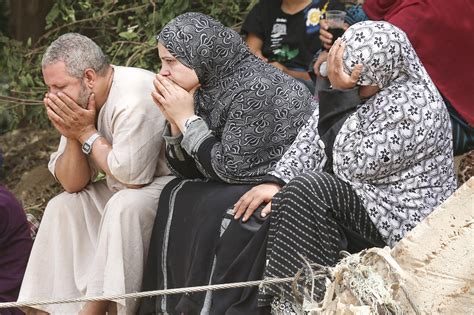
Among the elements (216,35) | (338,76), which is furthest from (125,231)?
(338,76)

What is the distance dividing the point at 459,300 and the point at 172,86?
1965 millimetres

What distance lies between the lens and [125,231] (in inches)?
167

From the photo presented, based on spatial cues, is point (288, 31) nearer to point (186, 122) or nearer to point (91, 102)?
point (91, 102)

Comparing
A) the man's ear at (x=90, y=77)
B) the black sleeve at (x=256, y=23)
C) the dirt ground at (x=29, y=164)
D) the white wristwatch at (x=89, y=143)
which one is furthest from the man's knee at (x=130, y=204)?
the dirt ground at (x=29, y=164)

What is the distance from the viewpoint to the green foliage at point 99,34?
259 inches

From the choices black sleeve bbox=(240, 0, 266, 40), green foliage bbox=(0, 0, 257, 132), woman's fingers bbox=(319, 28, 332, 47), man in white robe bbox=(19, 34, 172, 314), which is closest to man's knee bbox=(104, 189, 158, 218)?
man in white robe bbox=(19, 34, 172, 314)

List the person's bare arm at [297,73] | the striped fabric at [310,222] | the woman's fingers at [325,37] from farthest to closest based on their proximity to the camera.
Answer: the person's bare arm at [297,73]
the woman's fingers at [325,37]
the striped fabric at [310,222]

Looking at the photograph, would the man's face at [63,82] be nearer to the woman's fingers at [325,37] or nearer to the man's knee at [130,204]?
the man's knee at [130,204]

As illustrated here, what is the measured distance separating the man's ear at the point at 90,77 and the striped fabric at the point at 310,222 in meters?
1.39

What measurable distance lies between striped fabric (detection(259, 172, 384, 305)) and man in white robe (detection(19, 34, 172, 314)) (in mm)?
997

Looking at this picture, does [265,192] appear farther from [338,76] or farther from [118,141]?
[118,141]

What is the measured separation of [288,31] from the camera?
5461 mm

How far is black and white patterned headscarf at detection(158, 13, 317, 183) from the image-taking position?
13.1 ft

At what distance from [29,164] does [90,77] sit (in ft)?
11.0
